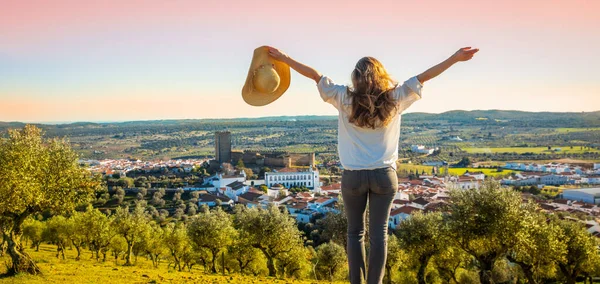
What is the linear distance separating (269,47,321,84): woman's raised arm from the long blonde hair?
1.10ft

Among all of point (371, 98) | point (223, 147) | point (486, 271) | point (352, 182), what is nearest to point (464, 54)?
point (371, 98)

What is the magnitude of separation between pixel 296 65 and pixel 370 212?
1273 mm

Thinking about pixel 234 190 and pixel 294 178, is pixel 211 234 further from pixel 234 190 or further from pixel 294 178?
pixel 294 178

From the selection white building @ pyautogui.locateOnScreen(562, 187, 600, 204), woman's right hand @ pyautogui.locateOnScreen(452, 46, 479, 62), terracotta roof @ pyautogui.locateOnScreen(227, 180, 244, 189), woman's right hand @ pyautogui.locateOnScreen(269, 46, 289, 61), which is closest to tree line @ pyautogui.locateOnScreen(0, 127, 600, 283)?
woman's right hand @ pyautogui.locateOnScreen(269, 46, 289, 61)

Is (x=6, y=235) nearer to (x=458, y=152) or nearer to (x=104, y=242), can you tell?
(x=104, y=242)

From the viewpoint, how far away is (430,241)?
20266mm

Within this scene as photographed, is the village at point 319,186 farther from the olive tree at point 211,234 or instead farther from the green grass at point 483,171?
the olive tree at point 211,234

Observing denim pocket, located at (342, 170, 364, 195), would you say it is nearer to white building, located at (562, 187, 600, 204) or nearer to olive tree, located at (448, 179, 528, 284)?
olive tree, located at (448, 179, 528, 284)

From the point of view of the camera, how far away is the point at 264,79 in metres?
4.07

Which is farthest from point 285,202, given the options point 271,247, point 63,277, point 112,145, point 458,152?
point 112,145

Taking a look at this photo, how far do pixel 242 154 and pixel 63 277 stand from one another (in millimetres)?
104605

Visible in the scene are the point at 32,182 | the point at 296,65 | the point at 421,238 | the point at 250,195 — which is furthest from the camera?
the point at 250,195

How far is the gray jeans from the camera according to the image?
345 centimetres

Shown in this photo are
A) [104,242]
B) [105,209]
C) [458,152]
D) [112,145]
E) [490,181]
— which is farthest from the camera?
[112,145]
